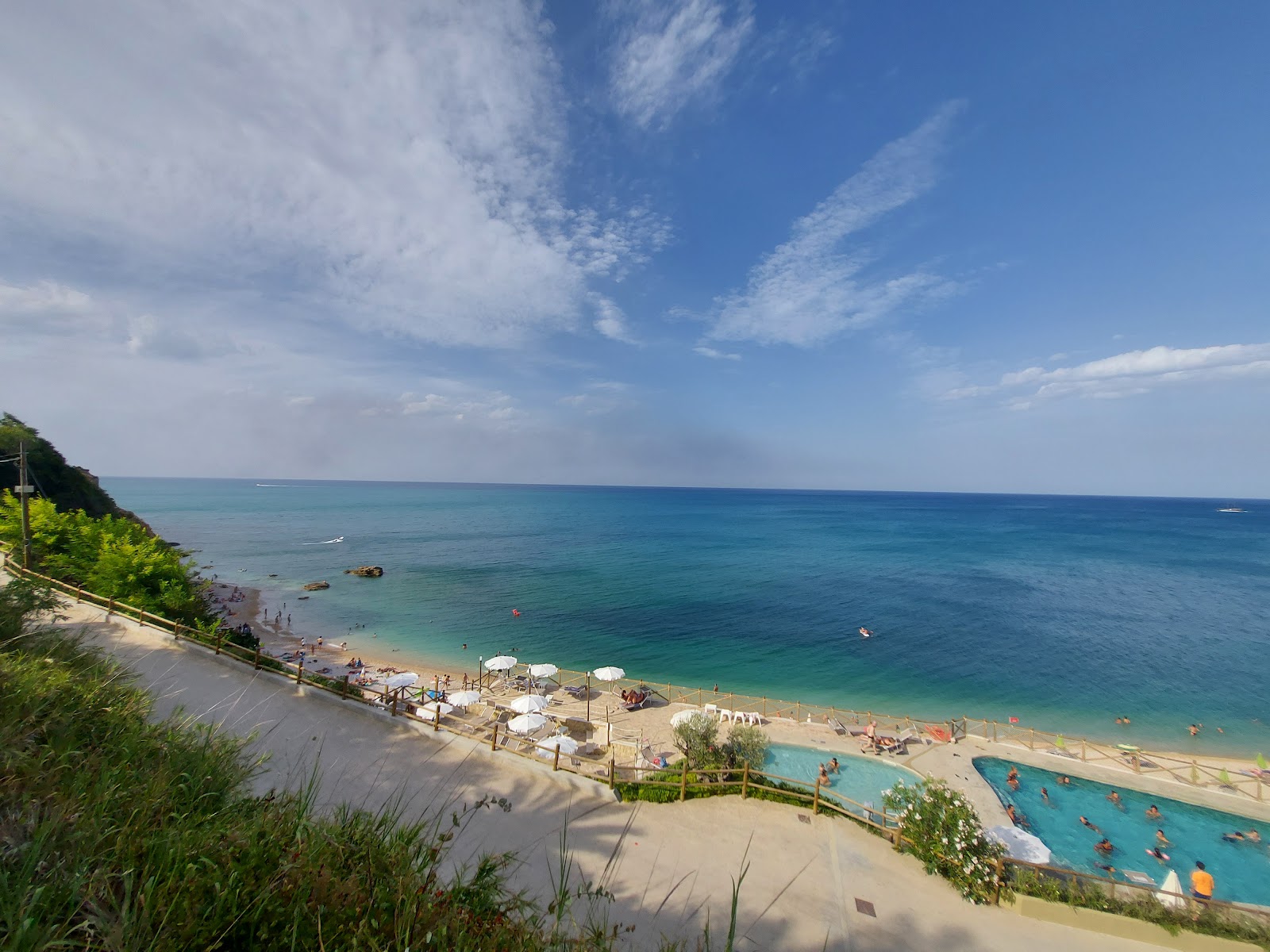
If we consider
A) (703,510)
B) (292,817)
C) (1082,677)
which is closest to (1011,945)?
(292,817)

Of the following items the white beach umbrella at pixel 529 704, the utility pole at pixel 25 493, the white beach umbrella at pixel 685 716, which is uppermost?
the utility pole at pixel 25 493

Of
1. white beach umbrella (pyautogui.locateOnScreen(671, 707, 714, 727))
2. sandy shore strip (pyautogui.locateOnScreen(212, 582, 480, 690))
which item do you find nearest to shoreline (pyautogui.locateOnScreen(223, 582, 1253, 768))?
sandy shore strip (pyautogui.locateOnScreen(212, 582, 480, 690))

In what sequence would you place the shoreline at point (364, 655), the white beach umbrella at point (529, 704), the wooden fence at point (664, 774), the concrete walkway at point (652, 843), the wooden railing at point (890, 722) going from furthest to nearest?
the shoreline at point (364, 655)
the white beach umbrella at point (529, 704)
the wooden railing at point (890, 722)
the wooden fence at point (664, 774)
the concrete walkway at point (652, 843)

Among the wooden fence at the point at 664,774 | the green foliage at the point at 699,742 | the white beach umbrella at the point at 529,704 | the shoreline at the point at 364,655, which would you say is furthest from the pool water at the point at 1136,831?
the white beach umbrella at the point at 529,704

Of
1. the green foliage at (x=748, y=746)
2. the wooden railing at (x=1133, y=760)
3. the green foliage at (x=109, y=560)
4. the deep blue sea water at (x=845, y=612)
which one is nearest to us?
the green foliage at (x=748, y=746)

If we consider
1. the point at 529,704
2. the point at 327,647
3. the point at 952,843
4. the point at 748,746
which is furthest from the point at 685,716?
the point at 327,647

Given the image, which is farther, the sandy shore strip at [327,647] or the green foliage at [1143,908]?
the sandy shore strip at [327,647]

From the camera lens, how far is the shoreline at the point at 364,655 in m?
22.9

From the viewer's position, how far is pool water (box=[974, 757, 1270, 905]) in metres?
14.4

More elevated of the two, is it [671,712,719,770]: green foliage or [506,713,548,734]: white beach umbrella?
[671,712,719,770]: green foliage

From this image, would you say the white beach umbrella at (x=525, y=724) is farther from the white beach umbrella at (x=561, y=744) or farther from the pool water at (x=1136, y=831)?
the pool water at (x=1136, y=831)

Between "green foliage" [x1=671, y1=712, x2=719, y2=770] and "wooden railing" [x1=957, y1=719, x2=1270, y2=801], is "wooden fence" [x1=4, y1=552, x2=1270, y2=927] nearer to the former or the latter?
"wooden railing" [x1=957, y1=719, x2=1270, y2=801]

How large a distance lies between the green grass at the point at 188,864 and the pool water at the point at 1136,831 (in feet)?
62.1

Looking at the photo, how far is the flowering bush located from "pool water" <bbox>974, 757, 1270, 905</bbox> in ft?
27.9
